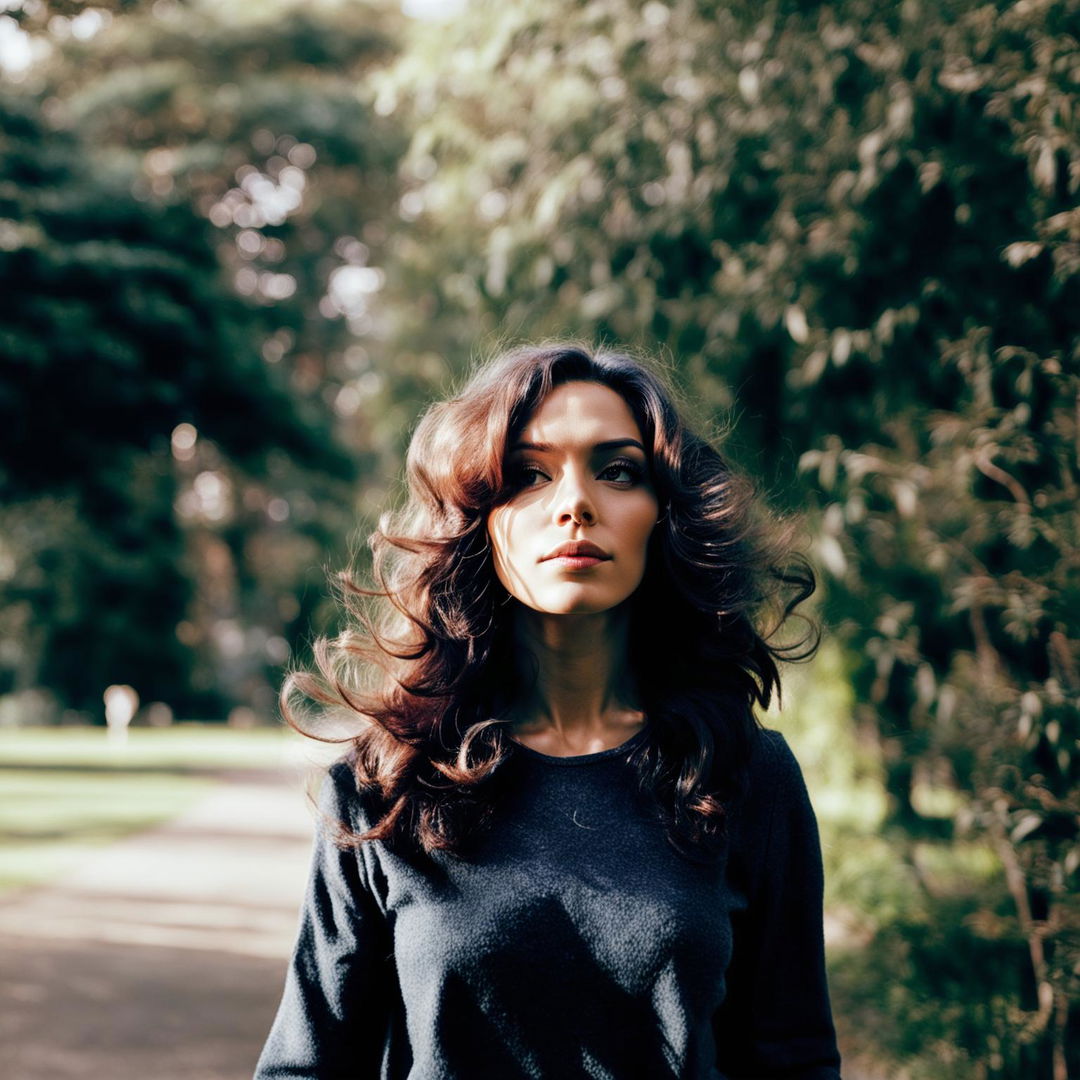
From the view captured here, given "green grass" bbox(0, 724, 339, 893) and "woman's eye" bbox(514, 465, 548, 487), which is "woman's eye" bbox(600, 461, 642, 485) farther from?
"green grass" bbox(0, 724, 339, 893)

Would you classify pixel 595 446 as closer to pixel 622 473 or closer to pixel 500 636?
pixel 622 473

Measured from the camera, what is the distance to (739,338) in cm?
546

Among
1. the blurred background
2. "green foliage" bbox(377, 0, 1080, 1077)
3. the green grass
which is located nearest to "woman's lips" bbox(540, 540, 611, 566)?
the green grass

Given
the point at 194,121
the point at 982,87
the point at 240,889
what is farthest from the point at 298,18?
the point at 982,87

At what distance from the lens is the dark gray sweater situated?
70.9 inches

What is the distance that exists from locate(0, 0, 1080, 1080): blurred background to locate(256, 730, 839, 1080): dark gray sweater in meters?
1.04

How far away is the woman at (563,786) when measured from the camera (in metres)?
1.81

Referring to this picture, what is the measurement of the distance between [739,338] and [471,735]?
376 cm

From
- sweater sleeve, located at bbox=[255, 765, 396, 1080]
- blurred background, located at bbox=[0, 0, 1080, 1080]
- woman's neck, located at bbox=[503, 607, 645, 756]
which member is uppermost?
blurred background, located at bbox=[0, 0, 1080, 1080]

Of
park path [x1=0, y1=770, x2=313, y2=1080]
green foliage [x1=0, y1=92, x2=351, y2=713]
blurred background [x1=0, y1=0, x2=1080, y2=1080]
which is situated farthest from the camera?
green foliage [x1=0, y1=92, x2=351, y2=713]

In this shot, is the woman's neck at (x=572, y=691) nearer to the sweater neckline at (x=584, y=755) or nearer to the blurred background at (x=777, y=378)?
the sweater neckline at (x=584, y=755)

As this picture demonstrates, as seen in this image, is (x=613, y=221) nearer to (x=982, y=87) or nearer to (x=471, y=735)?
(x=982, y=87)

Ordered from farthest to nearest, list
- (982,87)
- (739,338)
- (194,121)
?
(194,121) → (739,338) → (982,87)

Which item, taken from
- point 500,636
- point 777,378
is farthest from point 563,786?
point 777,378
